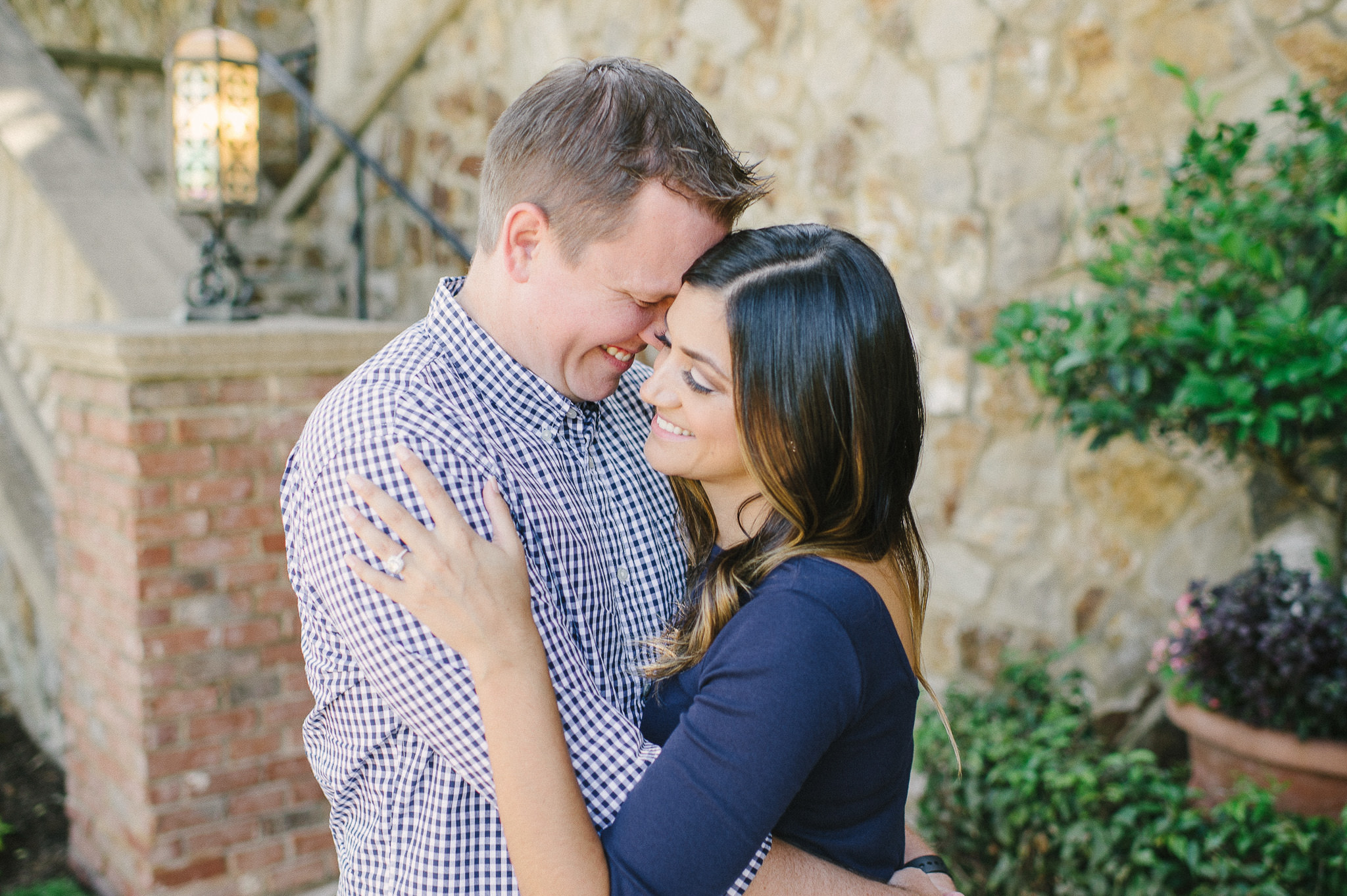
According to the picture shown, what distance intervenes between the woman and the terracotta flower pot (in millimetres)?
1371

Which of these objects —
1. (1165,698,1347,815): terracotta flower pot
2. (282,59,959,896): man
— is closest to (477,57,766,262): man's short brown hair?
(282,59,959,896): man

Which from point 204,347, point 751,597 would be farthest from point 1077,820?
point 204,347

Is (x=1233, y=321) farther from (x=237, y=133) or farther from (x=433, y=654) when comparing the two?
(x=237, y=133)

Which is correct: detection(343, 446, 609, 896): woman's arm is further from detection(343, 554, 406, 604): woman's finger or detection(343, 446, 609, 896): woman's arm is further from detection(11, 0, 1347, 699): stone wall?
detection(11, 0, 1347, 699): stone wall

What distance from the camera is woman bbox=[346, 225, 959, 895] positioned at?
1072 mm

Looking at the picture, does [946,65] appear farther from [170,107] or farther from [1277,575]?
[170,107]

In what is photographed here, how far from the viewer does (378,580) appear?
110 centimetres

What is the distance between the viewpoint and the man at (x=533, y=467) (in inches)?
45.1

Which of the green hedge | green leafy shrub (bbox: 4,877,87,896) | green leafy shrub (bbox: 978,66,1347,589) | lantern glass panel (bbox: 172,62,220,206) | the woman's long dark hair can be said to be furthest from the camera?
lantern glass panel (bbox: 172,62,220,206)

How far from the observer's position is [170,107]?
3016mm

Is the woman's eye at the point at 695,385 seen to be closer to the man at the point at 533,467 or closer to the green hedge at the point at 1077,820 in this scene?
the man at the point at 533,467

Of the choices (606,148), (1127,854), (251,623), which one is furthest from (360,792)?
(1127,854)

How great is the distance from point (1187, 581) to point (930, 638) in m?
0.88

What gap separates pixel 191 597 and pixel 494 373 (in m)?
1.48
